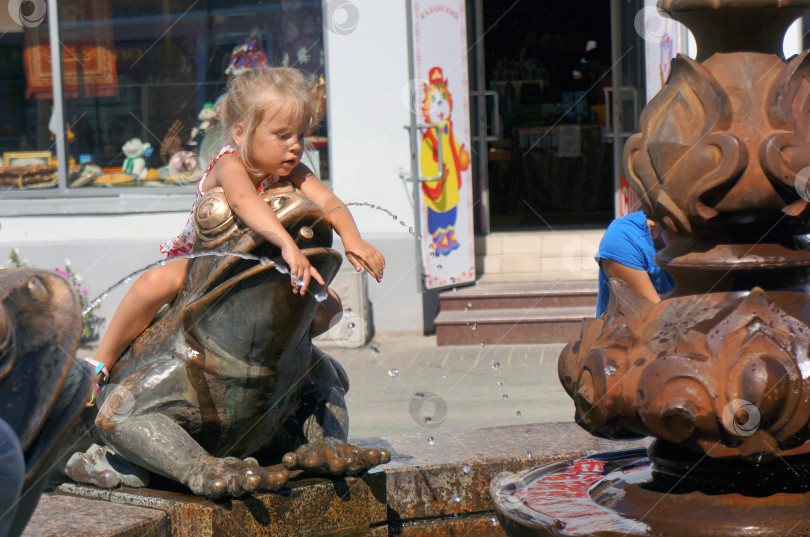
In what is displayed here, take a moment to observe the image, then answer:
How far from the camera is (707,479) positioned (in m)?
2.25

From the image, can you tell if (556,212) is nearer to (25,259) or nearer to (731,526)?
(25,259)

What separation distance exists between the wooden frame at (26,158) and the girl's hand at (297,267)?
8.30 m

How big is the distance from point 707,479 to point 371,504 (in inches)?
47.3

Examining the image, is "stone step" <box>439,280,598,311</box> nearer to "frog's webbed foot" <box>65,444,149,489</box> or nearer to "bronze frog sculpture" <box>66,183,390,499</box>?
"bronze frog sculpture" <box>66,183,390,499</box>

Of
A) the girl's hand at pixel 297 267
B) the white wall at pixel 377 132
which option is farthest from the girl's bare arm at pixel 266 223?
the white wall at pixel 377 132

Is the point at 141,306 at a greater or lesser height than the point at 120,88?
lesser

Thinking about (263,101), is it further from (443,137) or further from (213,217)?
(443,137)

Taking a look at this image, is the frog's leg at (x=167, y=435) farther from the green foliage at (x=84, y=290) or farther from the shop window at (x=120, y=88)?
the shop window at (x=120, y=88)

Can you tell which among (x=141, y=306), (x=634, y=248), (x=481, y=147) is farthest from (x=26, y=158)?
(x=141, y=306)

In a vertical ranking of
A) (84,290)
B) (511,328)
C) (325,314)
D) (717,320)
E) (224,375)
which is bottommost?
(511,328)

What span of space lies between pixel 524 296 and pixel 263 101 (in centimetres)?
636

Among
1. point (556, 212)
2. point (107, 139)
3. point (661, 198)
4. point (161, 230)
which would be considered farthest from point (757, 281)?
point (556, 212)

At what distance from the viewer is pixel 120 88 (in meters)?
10.3

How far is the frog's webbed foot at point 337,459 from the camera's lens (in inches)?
121
